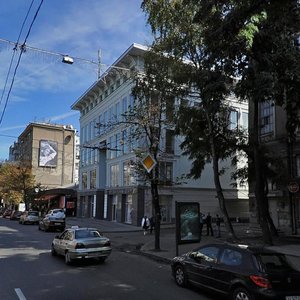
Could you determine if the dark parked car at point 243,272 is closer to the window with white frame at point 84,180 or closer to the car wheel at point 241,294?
the car wheel at point 241,294

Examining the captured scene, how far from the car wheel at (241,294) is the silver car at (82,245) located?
723cm

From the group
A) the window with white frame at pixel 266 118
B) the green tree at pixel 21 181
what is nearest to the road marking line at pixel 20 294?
the window with white frame at pixel 266 118

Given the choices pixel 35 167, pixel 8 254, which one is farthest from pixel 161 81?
pixel 35 167

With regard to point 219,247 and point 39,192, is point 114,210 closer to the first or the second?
point 39,192

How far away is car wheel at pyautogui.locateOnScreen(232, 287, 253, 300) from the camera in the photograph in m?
8.66

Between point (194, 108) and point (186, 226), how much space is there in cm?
859

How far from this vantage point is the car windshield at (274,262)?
29.5 feet

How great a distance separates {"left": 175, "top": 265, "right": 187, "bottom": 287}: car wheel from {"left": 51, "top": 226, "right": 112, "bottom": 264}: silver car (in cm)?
448

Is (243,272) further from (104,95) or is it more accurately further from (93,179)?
(93,179)

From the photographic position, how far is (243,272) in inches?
354

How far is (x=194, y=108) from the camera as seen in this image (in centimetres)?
2398

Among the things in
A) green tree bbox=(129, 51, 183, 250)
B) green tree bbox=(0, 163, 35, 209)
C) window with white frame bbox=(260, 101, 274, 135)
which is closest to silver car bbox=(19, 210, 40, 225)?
green tree bbox=(0, 163, 35, 209)

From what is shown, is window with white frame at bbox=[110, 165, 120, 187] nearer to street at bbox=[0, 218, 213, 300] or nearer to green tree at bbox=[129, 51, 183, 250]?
green tree at bbox=[129, 51, 183, 250]

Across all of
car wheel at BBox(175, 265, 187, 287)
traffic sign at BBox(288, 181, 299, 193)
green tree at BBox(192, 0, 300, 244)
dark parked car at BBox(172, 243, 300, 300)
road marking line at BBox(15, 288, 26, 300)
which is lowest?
road marking line at BBox(15, 288, 26, 300)
